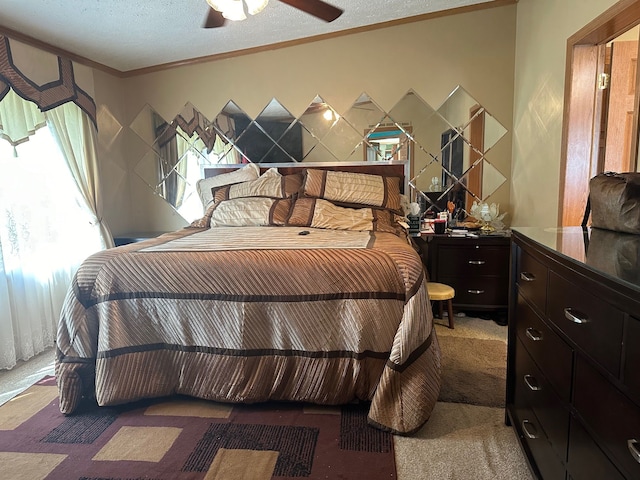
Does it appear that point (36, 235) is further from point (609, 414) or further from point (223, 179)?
point (609, 414)

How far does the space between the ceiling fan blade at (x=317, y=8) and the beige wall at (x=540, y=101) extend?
4.45 ft

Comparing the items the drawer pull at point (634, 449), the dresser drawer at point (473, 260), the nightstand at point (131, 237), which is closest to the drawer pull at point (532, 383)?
the drawer pull at point (634, 449)

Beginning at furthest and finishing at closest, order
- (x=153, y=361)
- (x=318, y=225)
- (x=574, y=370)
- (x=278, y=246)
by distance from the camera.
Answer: (x=318, y=225), (x=278, y=246), (x=153, y=361), (x=574, y=370)

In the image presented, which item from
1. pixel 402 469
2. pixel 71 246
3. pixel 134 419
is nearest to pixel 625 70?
pixel 402 469

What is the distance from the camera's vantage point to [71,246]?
10.7ft

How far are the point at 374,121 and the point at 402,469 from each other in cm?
281

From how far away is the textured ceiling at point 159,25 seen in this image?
254cm

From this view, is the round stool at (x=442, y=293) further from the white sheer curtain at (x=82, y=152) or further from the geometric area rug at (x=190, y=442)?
the white sheer curtain at (x=82, y=152)

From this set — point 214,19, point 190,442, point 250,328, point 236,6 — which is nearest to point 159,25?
point 214,19

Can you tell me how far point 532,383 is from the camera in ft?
4.85

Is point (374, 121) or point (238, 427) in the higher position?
point (374, 121)

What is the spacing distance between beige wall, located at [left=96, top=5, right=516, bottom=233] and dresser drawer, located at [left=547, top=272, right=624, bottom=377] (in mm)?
2564

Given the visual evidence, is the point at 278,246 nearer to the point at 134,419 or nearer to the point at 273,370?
the point at 273,370

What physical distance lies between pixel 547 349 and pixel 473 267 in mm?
1890
